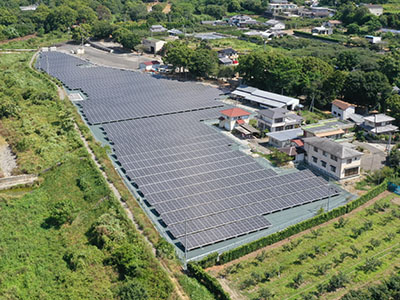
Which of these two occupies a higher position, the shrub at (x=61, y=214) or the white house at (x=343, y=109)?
the white house at (x=343, y=109)

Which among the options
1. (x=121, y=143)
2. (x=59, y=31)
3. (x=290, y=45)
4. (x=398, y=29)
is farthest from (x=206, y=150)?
(x=398, y=29)

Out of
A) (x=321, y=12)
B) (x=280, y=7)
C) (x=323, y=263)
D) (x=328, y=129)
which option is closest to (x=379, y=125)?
(x=328, y=129)

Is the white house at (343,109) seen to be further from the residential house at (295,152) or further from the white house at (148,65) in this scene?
the white house at (148,65)

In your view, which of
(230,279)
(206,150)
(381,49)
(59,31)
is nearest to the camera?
(230,279)

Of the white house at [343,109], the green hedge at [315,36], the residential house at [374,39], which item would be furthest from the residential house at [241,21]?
the white house at [343,109]

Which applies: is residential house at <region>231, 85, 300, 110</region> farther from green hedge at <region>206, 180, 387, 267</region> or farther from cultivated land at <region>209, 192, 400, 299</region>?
cultivated land at <region>209, 192, 400, 299</region>

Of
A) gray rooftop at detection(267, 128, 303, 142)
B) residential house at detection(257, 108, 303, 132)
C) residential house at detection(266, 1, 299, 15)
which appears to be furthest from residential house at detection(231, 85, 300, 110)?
residential house at detection(266, 1, 299, 15)

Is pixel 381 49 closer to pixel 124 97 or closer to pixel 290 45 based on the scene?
pixel 290 45
